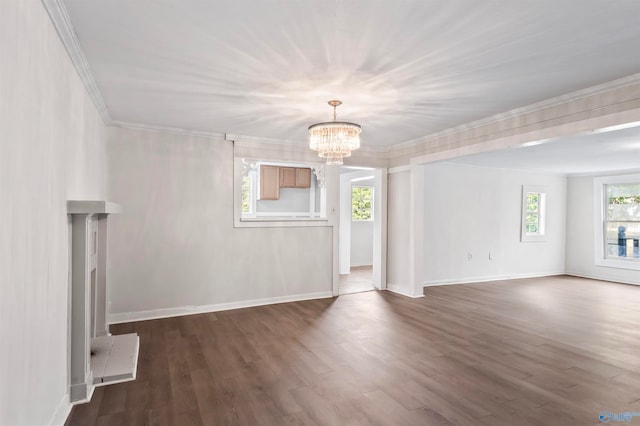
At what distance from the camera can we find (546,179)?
810cm

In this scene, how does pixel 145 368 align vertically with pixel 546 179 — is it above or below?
below

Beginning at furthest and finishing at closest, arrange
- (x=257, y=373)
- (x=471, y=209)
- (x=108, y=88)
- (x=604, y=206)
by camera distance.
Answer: (x=604, y=206) → (x=471, y=209) → (x=108, y=88) → (x=257, y=373)

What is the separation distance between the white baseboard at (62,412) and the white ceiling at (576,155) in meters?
Result: 5.12

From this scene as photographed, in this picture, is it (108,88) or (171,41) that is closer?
(171,41)

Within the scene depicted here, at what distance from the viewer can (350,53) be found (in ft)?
8.00

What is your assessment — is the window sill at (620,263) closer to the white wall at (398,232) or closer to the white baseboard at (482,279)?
the white baseboard at (482,279)

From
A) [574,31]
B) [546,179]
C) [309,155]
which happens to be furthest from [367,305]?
[546,179]

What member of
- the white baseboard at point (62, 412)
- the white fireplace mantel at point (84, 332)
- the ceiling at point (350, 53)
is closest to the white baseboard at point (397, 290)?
the ceiling at point (350, 53)

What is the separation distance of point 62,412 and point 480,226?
6968 millimetres

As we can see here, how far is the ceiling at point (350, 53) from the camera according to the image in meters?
1.96

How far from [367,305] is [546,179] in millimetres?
5780

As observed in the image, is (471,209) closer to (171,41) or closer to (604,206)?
(604,206)

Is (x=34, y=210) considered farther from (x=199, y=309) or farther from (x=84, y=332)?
(x=199, y=309)

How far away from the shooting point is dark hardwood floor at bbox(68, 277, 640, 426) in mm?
2340
